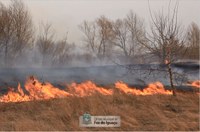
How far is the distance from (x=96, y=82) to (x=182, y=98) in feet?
15.3

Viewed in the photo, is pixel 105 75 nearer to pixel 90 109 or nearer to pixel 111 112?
pixel 90 109

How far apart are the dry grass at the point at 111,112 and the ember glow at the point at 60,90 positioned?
128 centimetres

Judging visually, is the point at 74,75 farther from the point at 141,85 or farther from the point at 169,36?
the point at 169,36

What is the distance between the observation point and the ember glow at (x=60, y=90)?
41.1 feet

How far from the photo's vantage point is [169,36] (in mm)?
12938

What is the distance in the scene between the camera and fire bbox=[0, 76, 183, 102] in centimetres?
1252

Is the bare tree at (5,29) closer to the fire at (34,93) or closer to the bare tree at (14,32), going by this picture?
the bare tree at (14,32)

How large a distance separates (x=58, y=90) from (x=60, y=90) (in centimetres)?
10

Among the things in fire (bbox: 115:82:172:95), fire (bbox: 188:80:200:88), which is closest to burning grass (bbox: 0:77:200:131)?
fire (bbox: 115:82:172:95)

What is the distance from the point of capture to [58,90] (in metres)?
13.6

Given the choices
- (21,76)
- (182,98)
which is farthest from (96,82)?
(182,98)

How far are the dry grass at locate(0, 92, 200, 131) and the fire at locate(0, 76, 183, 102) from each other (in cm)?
128

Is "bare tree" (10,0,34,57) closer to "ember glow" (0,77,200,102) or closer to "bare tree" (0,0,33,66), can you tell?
"bare tree" (0,0,33,66)

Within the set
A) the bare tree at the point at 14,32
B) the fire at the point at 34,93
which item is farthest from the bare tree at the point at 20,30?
the fire at the point at 34,93
